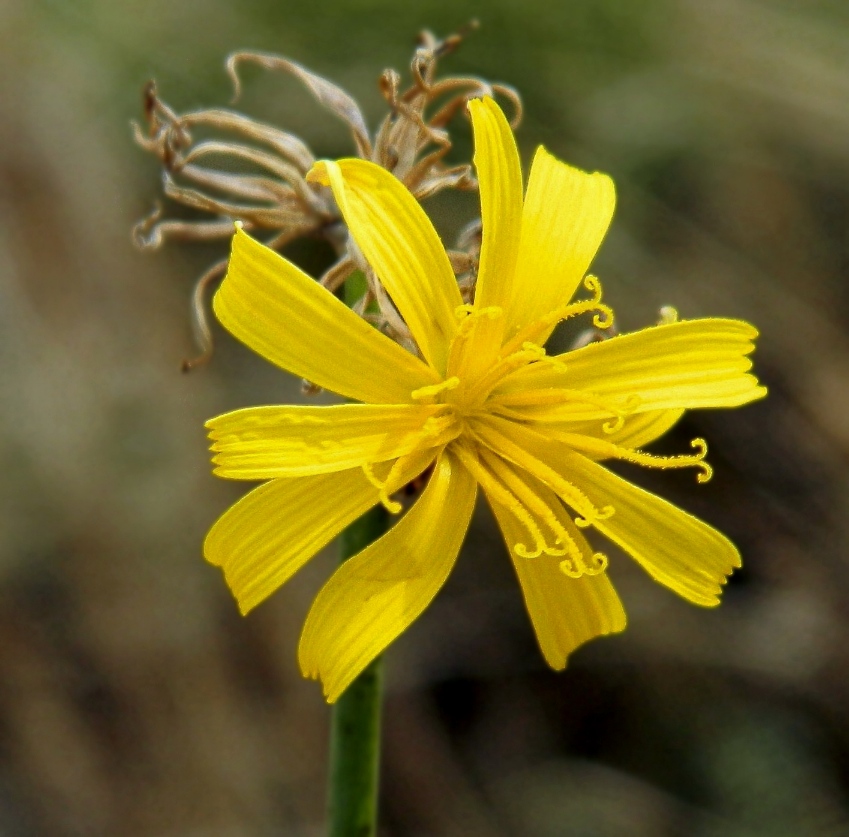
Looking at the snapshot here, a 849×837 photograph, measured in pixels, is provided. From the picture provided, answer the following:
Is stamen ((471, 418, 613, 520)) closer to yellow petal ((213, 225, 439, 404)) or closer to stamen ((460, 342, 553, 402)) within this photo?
stamen ((460, 342, 553, 402))

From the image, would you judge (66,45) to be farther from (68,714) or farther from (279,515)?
(279,515)

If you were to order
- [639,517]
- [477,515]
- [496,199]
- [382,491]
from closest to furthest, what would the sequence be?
1. [382,491]
2. [496,199]
3. [639,517]
4. [477,515]

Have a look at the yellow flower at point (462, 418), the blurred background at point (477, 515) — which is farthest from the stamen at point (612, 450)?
the blurred background at point (477, 515)

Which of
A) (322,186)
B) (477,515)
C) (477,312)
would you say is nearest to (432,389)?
(477,312)

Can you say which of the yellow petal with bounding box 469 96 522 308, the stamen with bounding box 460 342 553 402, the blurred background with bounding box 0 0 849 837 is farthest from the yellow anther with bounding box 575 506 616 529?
the blurred background with bounding box 0 0 849 837

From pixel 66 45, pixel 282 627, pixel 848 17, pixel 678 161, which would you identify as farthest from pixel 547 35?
pixel 282 627

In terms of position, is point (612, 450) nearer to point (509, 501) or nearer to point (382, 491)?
point (509, 501)
